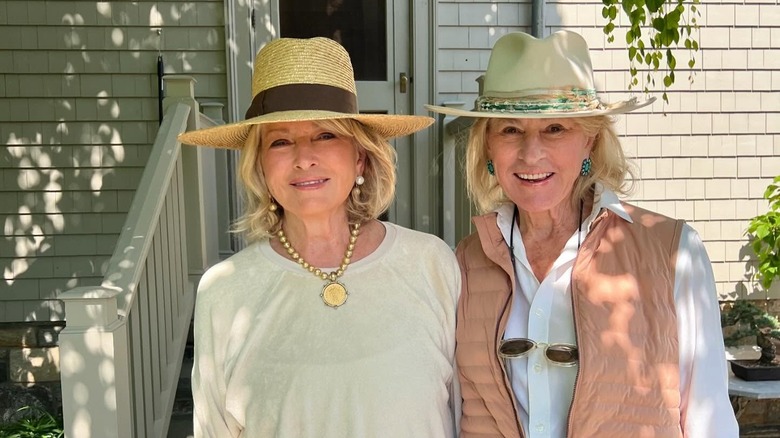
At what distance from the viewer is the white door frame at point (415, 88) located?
4.62 metres

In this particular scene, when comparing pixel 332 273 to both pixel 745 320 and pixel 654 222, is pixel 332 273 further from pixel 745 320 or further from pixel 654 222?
pixel 745 320

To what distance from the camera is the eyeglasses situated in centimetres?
148

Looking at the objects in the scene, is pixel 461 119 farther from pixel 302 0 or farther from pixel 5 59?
pixel 5 59

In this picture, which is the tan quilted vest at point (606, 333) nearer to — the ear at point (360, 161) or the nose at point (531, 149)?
the nose at point (531, 149)

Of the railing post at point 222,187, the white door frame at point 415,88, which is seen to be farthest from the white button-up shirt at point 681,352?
the white door frame at point 415,88

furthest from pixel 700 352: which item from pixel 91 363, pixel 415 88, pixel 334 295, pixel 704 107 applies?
pixel 704 107

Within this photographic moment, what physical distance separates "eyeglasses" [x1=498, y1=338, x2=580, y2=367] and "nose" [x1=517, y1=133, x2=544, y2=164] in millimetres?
401

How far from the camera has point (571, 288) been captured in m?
1.54

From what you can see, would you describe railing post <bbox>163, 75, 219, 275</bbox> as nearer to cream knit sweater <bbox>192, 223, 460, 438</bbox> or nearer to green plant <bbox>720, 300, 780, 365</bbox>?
cream knit sweater <bbox>192, 223, 460, 438</bbox>

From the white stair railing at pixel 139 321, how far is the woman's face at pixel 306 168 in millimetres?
1104

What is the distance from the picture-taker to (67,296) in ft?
7.59

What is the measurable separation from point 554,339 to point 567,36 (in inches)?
27.2

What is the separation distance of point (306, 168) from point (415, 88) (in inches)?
134

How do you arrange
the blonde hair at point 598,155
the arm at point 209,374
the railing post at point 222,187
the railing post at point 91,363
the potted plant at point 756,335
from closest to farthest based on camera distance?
the arm at point 209,374 < the blonde hair at point 598,155 < the railing post at point 91,363 < the potted plant at point 756,335 < the railing post at point 222,187
